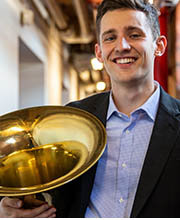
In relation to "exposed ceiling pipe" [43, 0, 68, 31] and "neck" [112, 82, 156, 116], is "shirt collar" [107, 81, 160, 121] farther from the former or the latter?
"exposed ceiling pipe" [43, 0, 68, 31]

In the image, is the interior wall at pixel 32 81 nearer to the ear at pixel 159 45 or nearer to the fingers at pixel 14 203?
the ear at pixel 159 45

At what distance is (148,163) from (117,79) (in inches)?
13.8

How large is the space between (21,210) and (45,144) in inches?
10.2

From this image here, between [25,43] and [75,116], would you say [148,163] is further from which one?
[25,43]

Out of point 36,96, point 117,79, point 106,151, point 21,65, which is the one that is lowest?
point 36,96

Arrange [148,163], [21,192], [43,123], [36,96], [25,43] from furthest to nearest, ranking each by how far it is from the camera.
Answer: [36,96] → [25,43] → [43,123] → [148,163] → [21,192]

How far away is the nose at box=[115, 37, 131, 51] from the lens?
1.41 metres

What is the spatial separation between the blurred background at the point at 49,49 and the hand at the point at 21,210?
5.34ft

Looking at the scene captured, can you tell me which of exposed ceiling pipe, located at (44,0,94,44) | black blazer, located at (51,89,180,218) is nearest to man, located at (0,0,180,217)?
black blazer, located at (51,89,180,218)

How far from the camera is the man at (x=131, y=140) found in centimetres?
130

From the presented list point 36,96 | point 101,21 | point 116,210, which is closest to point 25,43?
point 36,96

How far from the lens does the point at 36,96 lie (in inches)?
232

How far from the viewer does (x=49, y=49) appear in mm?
6242

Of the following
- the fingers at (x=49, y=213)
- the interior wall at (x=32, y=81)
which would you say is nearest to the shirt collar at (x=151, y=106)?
the fingers at (x=49, y=213)
